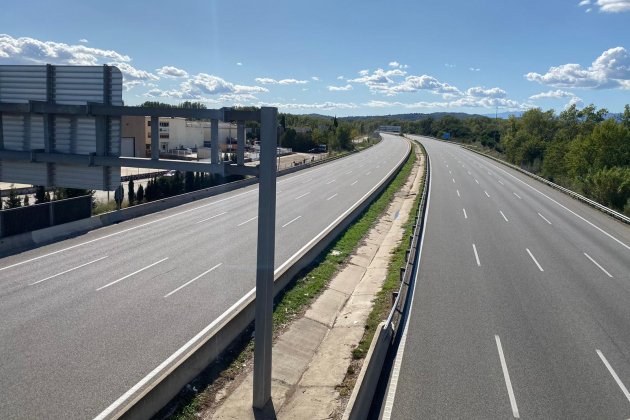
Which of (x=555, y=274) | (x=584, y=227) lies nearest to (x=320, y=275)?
(x=555, y=274)

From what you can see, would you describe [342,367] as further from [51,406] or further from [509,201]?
[509,201]

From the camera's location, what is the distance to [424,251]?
21531 mm

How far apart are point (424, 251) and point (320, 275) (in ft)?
17.5

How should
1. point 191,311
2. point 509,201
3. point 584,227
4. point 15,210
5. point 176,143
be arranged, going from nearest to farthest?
point 191,311 < point 15,210 < point 584,227 < point 509,201 < point 176,143

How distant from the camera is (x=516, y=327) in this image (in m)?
13.4

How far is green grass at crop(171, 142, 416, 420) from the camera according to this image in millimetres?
9945

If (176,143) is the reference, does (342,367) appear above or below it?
below

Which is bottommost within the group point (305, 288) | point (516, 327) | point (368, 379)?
point (305, 288)

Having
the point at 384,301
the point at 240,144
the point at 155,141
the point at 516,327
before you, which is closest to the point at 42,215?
the point at 384,301

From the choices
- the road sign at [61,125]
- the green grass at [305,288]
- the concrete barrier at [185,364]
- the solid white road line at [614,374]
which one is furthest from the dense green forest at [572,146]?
the solid white road line at [614,374]

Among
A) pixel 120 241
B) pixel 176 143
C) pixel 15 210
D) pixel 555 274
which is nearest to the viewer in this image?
pixel 555 274

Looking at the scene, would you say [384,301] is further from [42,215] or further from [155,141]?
[42,215]

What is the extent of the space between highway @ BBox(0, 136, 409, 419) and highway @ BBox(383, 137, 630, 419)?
18.5 feet

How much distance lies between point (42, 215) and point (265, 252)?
16927mm
